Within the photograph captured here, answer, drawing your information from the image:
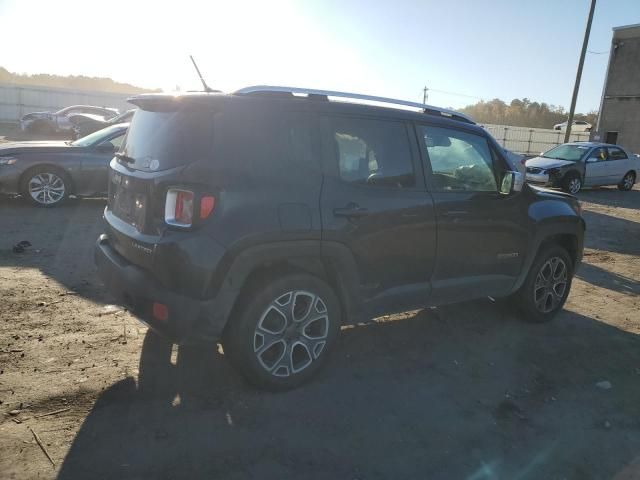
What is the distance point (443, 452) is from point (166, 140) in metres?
2.53

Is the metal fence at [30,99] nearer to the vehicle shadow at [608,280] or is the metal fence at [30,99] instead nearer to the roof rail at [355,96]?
the vehicle shadow at [608,280]

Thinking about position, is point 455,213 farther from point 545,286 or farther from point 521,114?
point 521,114

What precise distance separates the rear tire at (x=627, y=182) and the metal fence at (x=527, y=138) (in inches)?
724

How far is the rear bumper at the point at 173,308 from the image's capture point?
9.71ft

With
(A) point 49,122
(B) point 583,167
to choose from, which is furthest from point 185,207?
(A) point 49,122

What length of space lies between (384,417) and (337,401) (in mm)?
334

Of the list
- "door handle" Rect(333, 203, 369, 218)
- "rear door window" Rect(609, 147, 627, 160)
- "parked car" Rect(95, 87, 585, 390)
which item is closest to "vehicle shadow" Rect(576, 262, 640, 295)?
"parked car" Rect(95, 87, 585, 390)

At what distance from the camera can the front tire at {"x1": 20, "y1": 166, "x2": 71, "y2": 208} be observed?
838 cm

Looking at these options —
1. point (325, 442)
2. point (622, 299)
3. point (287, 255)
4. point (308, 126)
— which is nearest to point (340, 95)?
point (308, 126)

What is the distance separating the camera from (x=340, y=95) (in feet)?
11.8

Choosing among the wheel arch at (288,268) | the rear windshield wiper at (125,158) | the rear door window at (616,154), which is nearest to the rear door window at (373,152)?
the wheel arch at (288,268)

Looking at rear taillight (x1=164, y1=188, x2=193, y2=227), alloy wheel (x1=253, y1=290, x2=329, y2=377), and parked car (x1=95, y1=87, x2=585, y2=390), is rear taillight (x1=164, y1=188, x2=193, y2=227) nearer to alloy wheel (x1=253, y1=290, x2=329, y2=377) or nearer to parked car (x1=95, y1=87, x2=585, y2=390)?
parked car (x1=95, y1=87, x2=585, y2=390)

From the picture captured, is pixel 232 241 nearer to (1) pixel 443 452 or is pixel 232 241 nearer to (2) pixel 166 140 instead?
(2) pixel 166 140

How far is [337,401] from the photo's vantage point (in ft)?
11.1
